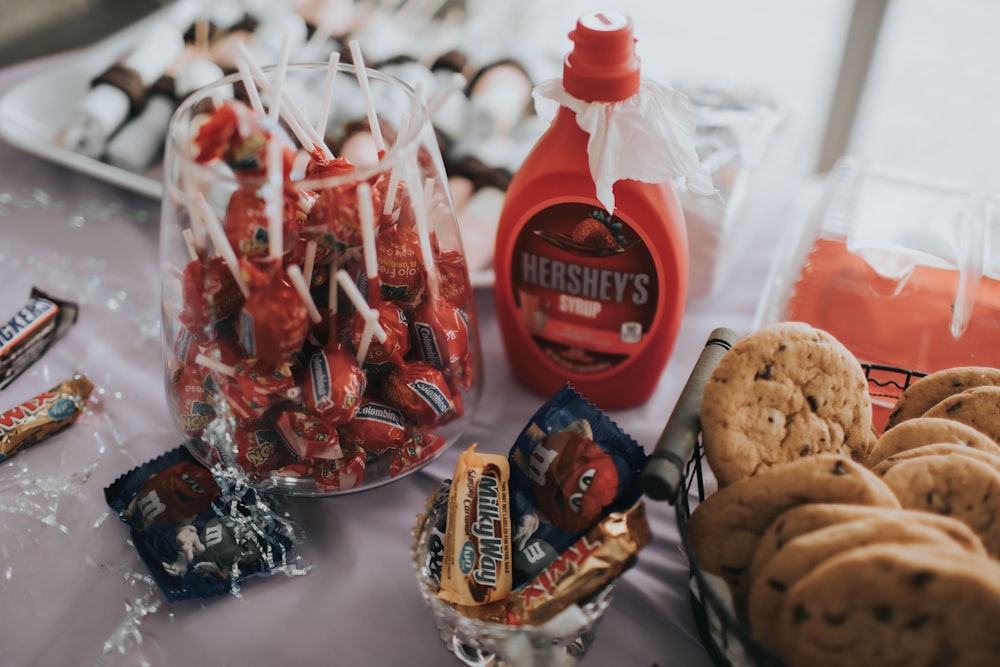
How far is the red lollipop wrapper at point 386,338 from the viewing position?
636 mm

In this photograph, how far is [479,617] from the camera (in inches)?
23.5

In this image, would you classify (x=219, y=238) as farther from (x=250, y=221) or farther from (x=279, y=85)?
(x=279, y=85)

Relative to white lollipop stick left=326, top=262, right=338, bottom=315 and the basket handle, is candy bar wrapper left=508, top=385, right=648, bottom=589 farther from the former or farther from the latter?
white lollipop stick left=326, top=262, right=338, bottom=315

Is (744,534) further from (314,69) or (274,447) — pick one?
(314,69)

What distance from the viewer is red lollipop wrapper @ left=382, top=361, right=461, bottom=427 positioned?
67 centimetres

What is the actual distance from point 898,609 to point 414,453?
1.26ft

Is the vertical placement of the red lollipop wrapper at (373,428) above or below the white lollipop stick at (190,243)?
below

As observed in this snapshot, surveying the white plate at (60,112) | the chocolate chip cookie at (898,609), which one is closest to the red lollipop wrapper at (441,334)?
the chocolate chip cookie at (898,609)

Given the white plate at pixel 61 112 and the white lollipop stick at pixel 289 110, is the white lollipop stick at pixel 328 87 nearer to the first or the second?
the white lollipop stick at pixel 289 110

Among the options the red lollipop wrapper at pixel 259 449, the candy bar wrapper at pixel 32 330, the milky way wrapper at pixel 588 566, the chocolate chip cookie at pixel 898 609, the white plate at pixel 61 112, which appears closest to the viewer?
the chocolate chip cookie at pixel 898 609

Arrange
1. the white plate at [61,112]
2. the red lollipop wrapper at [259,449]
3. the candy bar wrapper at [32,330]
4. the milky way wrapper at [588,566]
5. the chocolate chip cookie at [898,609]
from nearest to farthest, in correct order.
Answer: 1. the chocolate chip cookie at [898,609]
2. the milky way wrapper at [588,566]
3. the red lollipop wrapper at [259,449]
4. the candy bar wrapper at [32,330]
5. the white plate at [61,112]

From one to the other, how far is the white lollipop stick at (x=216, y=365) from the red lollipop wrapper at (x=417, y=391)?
4.7 inches

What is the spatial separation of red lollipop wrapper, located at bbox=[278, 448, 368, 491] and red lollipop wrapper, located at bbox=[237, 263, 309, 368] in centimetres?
11

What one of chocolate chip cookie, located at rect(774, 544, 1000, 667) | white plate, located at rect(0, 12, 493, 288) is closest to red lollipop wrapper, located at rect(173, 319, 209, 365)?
white plate, located at rect(0, 12, 493, 288)
